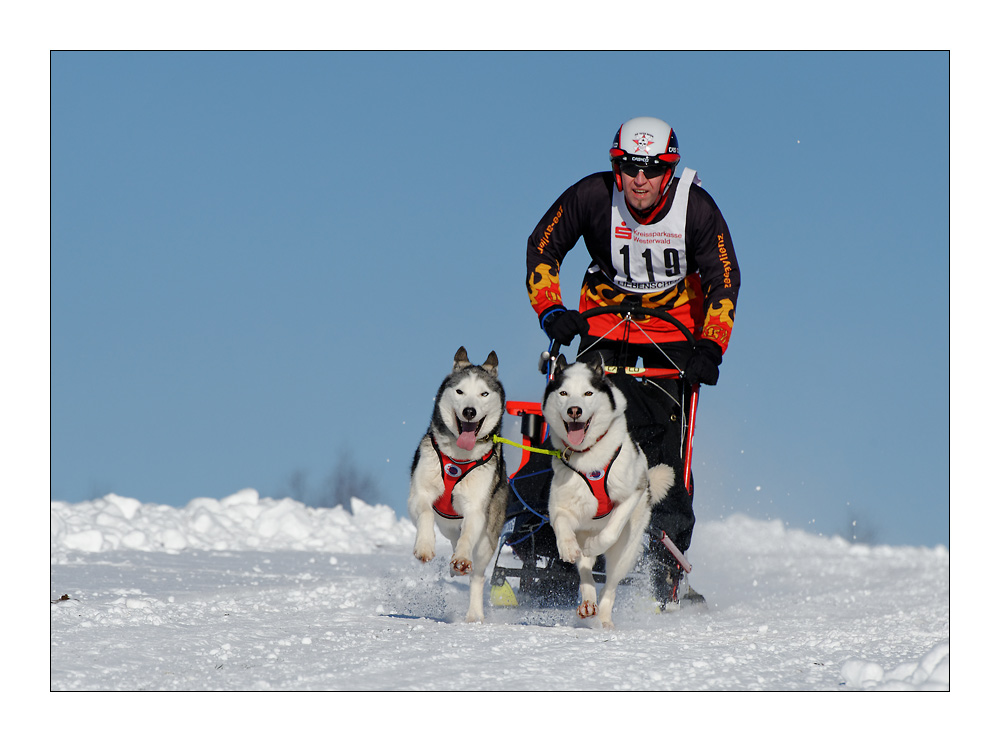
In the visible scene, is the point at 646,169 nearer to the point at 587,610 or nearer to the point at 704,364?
the point at 704,364

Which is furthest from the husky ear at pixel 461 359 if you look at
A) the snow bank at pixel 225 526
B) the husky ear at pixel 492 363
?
the snow bank at pixel 225 526

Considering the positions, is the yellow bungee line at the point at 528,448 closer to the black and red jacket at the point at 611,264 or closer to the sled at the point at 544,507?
the sled at the point at 544,507

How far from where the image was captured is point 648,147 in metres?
5.93

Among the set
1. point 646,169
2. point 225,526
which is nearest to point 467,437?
point 646,169

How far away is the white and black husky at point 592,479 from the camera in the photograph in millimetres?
5156

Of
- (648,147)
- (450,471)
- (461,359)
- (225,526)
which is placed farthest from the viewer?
(225,526)

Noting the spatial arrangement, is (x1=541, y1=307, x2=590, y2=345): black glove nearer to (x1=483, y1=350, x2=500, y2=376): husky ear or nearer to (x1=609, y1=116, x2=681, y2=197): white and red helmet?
(x1=483, y1=350, x2=500, y2=376): husky ear

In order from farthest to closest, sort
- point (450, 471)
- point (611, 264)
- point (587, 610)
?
point (611, 264)
point (450, 471)
point (587, 610)

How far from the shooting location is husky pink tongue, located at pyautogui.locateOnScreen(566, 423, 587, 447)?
5184mm

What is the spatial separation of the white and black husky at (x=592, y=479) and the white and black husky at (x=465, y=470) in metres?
0.32

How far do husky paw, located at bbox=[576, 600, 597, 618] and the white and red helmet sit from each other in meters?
2.47

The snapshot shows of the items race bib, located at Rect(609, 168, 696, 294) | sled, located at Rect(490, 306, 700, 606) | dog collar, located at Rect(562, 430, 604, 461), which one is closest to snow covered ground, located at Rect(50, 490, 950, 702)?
sled, located at Rect(490, 306, 700, 606)

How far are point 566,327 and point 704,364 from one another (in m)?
0.80

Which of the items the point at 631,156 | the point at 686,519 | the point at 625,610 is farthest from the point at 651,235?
the point at 625,610
